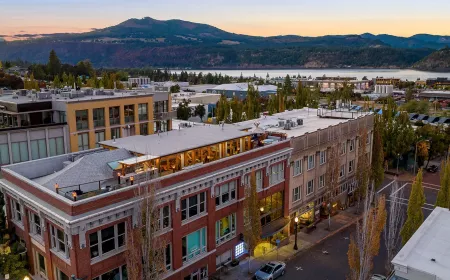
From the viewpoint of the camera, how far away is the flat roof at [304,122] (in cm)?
4525

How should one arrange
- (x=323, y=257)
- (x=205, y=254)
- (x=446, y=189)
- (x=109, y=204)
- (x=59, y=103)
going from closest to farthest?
(x=109, y=204), (x=205, y=254), (x=446, y=189), (x=323, y=257), (x=59, y=103)

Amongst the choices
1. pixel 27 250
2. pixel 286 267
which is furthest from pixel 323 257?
pixel 27 250

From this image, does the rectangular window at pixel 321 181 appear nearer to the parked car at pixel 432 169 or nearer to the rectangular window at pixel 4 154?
the rectangular window at pixel 4 154

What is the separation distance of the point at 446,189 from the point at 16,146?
41.4 meters

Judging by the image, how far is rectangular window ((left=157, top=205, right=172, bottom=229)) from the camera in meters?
27.4

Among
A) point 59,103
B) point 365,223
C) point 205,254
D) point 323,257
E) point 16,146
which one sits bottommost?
point 323,257

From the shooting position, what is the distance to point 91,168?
27.2 metres

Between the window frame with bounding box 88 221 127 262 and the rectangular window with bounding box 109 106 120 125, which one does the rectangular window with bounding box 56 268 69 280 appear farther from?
the rectangular window with bounding box 109 106 120 125

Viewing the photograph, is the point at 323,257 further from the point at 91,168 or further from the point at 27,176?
the point at 27,176

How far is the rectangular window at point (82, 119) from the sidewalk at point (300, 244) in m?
25.1

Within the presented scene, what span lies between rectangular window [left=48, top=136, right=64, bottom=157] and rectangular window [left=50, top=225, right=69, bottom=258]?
21892mm

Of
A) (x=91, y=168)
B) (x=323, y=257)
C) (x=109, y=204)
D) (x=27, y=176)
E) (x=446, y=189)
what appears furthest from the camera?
(x=323, y=257)

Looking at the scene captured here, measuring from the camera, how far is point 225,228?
33.7 metres

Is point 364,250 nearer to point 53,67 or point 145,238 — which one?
point 145,238
